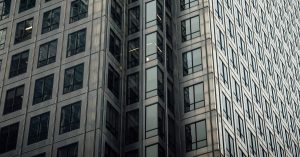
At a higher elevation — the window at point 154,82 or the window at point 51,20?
the window at point 51,20

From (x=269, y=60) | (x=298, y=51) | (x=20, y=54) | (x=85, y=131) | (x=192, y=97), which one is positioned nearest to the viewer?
(x=85, y=131)

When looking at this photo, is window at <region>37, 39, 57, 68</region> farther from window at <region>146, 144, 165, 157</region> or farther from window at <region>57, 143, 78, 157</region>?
window at <region>146, 144, 165, 157</region>

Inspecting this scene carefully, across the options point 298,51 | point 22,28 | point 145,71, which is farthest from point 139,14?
point 298,51

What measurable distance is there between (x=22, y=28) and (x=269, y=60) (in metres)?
31.8

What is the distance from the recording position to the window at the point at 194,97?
57.2 metres

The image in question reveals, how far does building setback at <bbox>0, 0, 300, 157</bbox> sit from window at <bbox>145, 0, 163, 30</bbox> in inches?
4.6

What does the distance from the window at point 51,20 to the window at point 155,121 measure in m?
13.0

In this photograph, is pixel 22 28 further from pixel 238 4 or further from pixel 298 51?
pixel 298 51

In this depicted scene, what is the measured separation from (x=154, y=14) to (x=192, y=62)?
6016 millimetres

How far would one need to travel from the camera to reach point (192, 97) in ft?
190

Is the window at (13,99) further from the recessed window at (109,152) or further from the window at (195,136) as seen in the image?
the window at (195,136)

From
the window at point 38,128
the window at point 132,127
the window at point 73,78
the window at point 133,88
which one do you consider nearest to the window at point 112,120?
the window at point 132,127

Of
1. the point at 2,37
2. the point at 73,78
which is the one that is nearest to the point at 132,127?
the point at 73,78

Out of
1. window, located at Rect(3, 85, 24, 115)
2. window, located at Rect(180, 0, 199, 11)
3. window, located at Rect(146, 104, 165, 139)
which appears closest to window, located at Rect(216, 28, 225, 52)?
window, located at Rect(180, 0, 199, 11)
